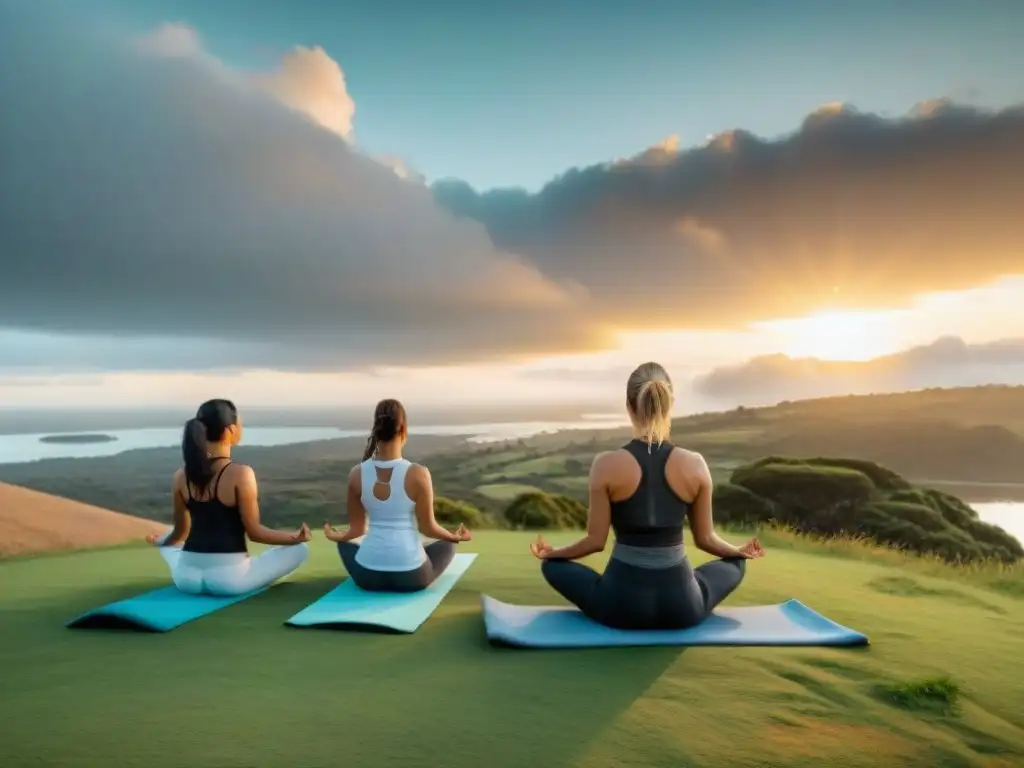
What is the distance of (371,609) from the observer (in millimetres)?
5367

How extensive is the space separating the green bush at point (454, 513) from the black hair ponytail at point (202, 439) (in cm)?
644

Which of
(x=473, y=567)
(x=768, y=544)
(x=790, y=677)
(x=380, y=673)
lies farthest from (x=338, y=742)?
(x=768, y=544)

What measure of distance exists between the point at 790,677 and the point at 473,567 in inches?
136

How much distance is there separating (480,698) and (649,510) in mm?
1434

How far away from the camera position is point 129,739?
3.45 meters

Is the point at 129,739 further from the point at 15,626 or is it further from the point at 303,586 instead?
the point at 303,586

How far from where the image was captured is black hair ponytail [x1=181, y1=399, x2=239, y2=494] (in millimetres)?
5629

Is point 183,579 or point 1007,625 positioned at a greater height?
point 183,579

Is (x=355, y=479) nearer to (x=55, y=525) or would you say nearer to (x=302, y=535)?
(x=302, y=535)

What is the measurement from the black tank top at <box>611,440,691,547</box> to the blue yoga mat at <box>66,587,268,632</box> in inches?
113

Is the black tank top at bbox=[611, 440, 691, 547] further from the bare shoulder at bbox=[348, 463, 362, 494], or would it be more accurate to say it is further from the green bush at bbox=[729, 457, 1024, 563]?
the green bush at bbox=[729, 457, 1024, 563]

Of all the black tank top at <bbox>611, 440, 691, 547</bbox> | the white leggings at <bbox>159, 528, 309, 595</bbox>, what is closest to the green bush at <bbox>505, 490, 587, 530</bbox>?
the white leggings at <bbox>159, 528, 309, 595</bbox>

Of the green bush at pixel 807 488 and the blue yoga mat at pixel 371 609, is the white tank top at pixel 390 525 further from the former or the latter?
the green bush at pixel 807 488

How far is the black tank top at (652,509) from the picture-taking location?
184 inches
